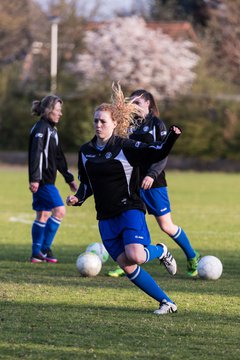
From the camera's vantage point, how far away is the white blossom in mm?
46688

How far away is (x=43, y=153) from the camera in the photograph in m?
10.9

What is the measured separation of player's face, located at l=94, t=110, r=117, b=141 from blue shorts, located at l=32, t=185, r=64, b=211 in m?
3.60

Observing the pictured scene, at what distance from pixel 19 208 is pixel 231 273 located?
9613 millimetres

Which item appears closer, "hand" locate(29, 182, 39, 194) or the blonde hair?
the blonde hair

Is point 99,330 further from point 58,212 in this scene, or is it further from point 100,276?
point 58,212

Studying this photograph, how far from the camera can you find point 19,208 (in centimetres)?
1902

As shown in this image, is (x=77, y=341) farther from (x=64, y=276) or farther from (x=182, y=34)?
(x=182, y=34)

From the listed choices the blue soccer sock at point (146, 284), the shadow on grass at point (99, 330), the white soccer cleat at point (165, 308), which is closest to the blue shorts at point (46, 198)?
the shadow on grass at point (99, 330)

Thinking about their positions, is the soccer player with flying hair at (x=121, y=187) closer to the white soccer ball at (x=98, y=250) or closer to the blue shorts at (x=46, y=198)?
the white soccer ball at (x=98, y=250)

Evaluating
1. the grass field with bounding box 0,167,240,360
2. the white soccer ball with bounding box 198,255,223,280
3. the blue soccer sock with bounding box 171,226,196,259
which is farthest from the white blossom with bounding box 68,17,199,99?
the white soccer ball with bounding box 198,255,223,280

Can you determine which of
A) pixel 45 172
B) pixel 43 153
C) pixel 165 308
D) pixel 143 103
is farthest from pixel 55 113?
pixel 165 308

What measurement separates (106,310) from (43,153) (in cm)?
373

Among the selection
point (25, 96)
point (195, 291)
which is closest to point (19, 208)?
point (195, 291)

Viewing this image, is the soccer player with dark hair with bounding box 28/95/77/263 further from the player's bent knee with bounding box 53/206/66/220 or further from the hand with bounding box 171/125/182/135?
the hand with bounding box 171/125/182/135
